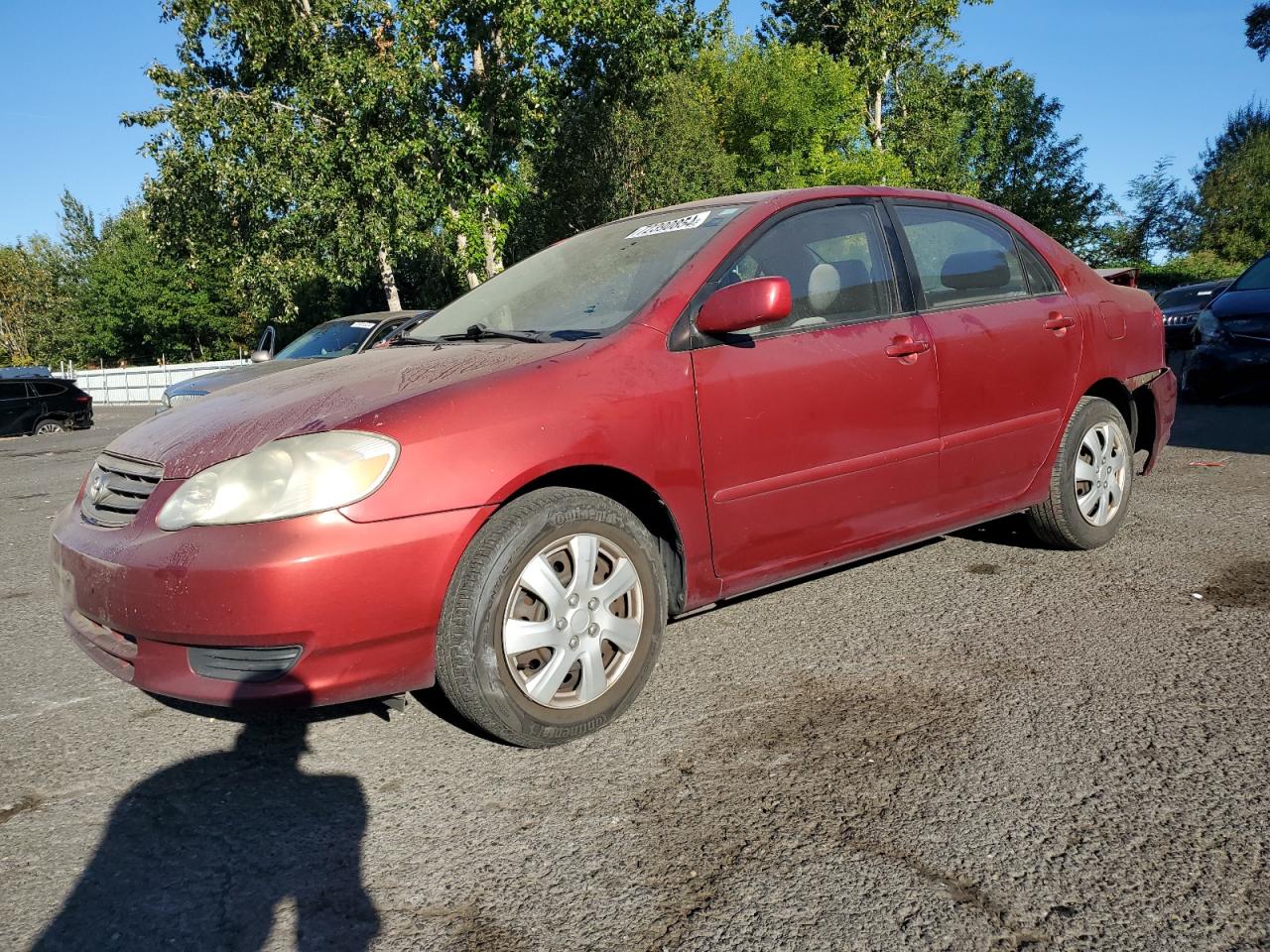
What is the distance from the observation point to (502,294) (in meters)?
4.05

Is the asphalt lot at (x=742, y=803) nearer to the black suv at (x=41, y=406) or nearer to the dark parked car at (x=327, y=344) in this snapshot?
the dark parked car at (x=327, y=344)

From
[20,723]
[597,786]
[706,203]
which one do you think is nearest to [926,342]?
[706,203]

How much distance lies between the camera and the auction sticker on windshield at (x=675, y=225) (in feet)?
12.2

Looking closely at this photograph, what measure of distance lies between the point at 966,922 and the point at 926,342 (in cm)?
233

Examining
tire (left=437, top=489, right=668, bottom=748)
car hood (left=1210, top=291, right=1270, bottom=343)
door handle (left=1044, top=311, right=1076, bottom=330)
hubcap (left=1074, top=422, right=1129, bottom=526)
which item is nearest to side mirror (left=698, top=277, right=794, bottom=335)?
tire (left=437, top=489, right=668, bottom=748)

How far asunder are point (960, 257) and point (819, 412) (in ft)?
3.90

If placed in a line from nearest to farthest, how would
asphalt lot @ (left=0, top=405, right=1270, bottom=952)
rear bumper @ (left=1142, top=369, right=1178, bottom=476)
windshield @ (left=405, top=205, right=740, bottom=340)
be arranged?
asphalt lot @ (left=0, top=405, right=1270, bottom=952)
windshield @ (left=405, top=205, right=740, bottom=340)
rear bumper @ (left=1142, top=369, right=1178, bottom=476)

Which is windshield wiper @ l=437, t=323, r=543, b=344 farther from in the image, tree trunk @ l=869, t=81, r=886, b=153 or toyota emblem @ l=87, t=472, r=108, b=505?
tree trunk @ l=869, t=81, r=886, b=153

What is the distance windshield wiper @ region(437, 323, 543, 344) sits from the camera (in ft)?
10.9

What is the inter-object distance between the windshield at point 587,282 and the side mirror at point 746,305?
23cm

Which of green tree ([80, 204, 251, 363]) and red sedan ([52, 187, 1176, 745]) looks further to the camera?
green tree ([80, 204, 251, 363])

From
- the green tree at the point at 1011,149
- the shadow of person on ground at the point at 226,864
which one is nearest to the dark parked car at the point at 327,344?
the shadow of person on ground at the point at 226,864

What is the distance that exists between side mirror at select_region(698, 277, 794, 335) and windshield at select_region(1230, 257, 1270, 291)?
29.0 feet

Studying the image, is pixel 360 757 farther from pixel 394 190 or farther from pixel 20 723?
pixel 394 190
